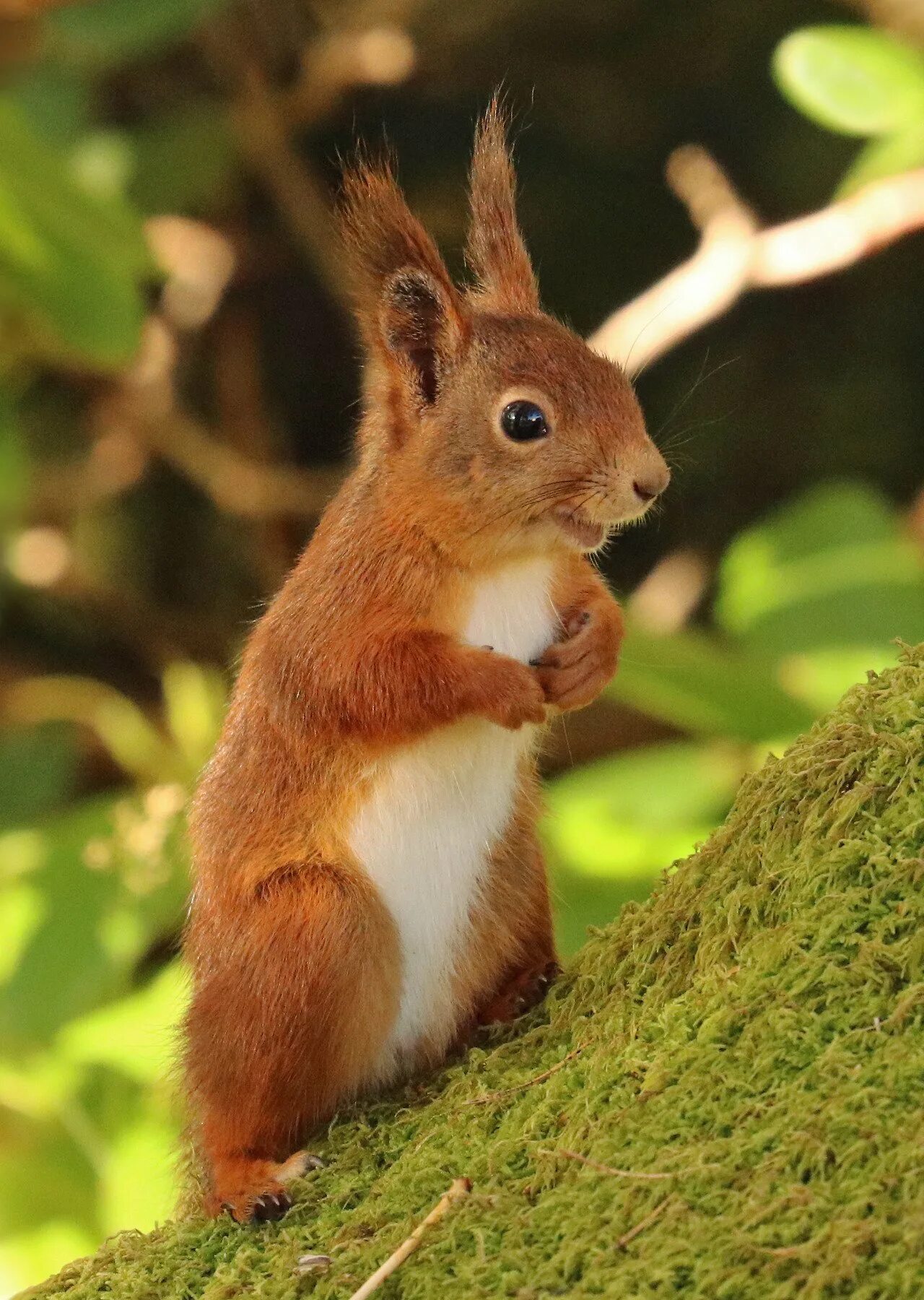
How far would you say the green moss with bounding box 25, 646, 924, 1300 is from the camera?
1365mm

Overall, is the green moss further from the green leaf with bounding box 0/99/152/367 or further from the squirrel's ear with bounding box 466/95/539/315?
the green leaf with bounding box 0/99/152/367

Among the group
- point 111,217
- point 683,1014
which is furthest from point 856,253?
point 683,1014

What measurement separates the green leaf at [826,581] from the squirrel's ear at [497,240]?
138cm

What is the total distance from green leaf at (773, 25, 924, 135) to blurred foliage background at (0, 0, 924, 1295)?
25 centimetres

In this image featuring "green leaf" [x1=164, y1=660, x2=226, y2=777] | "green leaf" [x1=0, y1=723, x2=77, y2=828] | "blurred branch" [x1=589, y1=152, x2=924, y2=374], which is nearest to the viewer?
"blurred branch" [x1=589, y1=152, x2=924, y2=374]

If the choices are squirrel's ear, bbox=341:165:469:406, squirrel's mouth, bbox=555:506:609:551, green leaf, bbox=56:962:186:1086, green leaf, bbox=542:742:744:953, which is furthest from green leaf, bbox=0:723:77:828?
squirrel's mouth, bbox=555:506:609:551

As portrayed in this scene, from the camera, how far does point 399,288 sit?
2096mm

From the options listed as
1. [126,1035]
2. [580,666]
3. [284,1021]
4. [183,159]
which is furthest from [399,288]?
[183,159]

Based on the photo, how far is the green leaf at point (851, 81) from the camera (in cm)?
332

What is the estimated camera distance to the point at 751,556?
369 centimetres

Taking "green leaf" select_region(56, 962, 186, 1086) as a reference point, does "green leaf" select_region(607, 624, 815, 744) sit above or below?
above

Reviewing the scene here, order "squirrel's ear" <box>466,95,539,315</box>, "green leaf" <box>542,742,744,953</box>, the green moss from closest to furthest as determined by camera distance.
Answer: the green moss < "squirrel's ear" <box>466,95,539,315</box> < "green leaf" <box>542,742,744,953</box>

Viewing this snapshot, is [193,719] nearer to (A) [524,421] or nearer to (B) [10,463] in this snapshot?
(B) [10,463]

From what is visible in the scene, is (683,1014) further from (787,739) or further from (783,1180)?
(787,739)
